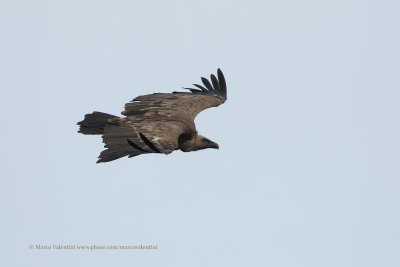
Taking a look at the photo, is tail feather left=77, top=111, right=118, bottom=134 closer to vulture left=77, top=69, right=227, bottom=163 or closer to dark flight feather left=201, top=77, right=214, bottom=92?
vulture left=77, top=69, right=227, bottom=163

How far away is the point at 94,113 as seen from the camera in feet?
75.7

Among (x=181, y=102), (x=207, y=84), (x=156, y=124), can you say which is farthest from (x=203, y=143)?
(x=207, y=84)

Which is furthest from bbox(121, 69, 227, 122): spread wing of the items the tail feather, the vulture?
the tail feather

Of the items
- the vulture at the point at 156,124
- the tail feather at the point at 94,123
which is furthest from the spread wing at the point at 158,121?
the tail feather at the point at 94,123

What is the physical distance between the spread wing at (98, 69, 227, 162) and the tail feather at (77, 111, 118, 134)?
39 centimetres

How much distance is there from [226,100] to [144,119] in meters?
4.66

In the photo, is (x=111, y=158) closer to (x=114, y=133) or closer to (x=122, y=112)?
(x=114, y=133)

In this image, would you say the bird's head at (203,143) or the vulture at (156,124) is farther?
the bird's head at (203,143)

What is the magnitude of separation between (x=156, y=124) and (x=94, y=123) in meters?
1.85

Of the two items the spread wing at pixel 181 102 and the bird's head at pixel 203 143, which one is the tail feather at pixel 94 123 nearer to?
the spread wing at pixel 181 102

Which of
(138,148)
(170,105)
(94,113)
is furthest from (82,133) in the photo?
(138,148)

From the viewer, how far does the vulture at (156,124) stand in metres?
19.7

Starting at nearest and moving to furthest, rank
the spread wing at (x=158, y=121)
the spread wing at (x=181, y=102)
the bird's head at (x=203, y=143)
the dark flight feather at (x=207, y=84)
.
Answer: the spread wing at (x=158, y=121) < the spread wing at (x=181, y=102) < the bird's head at (x=203, y=143) < the dark flight feather at (x=207, y=84)

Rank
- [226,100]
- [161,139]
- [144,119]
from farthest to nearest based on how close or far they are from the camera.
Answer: [226,100]
[144,119]
[161,139]
